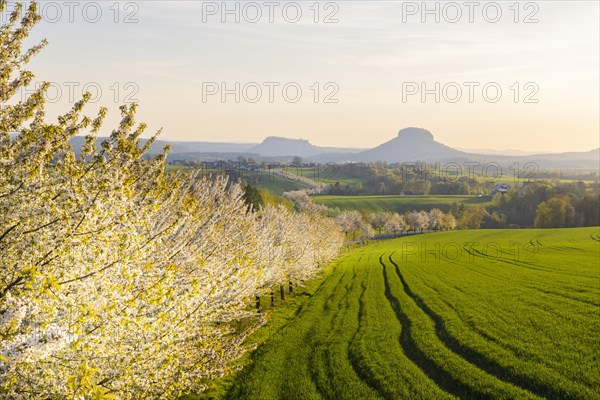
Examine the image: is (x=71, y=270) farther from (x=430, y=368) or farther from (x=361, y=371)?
(x=430, y=368)

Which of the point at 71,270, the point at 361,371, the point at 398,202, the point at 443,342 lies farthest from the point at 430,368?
the point at 398,202

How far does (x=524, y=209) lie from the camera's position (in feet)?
493

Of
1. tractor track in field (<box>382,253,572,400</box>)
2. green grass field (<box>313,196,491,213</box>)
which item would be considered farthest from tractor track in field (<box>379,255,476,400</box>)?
green grass field (<box>313,196,491,213</box>)

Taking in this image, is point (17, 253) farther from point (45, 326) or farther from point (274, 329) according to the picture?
point (274, 329)

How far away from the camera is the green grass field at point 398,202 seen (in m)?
178

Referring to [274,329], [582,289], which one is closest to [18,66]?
[274,329]

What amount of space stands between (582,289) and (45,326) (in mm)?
39573

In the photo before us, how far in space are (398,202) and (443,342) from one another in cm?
17026

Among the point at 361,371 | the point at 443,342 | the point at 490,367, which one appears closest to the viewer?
the point at 490,367

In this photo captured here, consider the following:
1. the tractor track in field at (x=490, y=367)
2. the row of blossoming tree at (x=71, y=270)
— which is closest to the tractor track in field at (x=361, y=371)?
the tractor track in field at (x=490, y=367)

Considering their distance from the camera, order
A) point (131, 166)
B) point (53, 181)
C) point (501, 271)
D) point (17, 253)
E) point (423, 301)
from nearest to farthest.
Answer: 1. point (17, 253)
2. point (53, 181)
3. point (131, 166)
4. point (423, 301)
5. point (501, 271)

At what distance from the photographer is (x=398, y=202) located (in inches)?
7515

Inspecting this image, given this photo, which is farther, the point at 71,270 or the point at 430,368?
the point at 430,368

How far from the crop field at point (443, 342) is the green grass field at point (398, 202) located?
129717 millimetres
